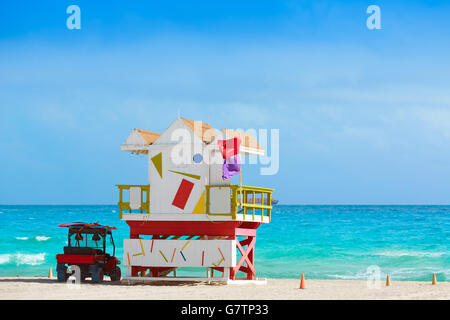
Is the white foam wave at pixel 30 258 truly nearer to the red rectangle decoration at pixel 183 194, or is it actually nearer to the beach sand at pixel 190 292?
the beach sand at pixel 190 292

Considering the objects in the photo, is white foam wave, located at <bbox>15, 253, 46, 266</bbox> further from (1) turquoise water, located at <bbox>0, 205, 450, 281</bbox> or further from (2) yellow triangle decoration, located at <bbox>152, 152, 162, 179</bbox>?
(2) yellow triangle decoration, located at <bbox>152, 152, 162, 179</bbox>

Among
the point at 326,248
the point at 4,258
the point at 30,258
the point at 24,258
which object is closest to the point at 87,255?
the point at 30,258

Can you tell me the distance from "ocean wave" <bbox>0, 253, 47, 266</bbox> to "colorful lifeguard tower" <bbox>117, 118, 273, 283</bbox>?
30.2 meters

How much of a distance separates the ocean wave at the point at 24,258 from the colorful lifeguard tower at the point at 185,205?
3025 cm

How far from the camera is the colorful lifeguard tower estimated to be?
26.3m

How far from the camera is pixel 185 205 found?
26.6 meters

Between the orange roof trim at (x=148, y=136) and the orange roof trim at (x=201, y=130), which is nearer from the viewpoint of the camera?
the orange roof trim at (x=201, y=130)

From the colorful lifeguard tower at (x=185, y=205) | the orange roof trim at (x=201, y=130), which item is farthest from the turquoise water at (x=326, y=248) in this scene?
the orange roof trim at (x=201, y=130)

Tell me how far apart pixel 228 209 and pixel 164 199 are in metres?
2.29

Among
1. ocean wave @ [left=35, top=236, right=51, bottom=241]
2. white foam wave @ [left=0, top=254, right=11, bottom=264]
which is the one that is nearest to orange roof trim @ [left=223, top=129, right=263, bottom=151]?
white foam wave @ [left=0, top=254, right=11, bottom=264]

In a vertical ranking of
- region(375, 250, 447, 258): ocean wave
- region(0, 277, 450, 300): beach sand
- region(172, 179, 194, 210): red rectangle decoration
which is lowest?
region(375, 250, 447, 258): ocean wave

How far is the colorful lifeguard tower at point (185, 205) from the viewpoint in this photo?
1035 inches

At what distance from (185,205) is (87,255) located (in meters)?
3.87
